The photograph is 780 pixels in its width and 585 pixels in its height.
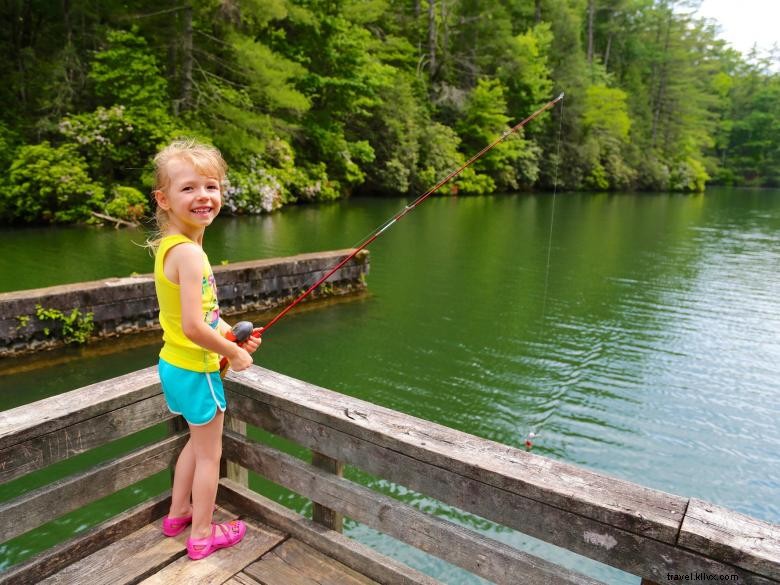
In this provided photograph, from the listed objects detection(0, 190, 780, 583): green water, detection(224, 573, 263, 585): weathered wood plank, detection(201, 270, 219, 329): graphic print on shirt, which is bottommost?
detection(0, 190, 780, 583): green water

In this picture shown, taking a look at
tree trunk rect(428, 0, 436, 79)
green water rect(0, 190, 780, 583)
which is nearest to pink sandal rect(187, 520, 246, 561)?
green water rect(0, 190, 780, 583)

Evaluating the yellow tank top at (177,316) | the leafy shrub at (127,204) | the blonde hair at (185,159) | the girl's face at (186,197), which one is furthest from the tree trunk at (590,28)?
→ the yellow tank top at (177,316)

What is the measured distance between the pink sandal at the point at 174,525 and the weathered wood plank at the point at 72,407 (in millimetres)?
524

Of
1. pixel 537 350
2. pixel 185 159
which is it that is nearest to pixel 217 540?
pixel 185 159

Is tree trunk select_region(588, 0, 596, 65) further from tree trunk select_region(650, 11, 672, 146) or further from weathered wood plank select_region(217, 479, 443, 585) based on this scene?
weathered wood plank select_region(217, 479, 443, 585)

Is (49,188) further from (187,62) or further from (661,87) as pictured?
(661,87)

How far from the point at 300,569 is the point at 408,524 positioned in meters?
0.53

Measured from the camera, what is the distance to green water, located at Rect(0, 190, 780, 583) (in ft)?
17.3

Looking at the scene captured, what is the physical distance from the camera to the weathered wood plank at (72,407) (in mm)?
1800

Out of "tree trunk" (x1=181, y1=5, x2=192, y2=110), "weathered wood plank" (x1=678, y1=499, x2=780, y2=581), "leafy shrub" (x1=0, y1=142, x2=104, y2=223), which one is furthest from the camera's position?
"tree trunk" (x1=181, y1=5, x2=192, y2=110)

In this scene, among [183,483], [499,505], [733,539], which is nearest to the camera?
[733,539]

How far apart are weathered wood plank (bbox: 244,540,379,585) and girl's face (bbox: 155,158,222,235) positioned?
1.30 m

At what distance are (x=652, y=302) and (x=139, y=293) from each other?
30.8ft

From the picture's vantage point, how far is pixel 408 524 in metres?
→ 1.88
